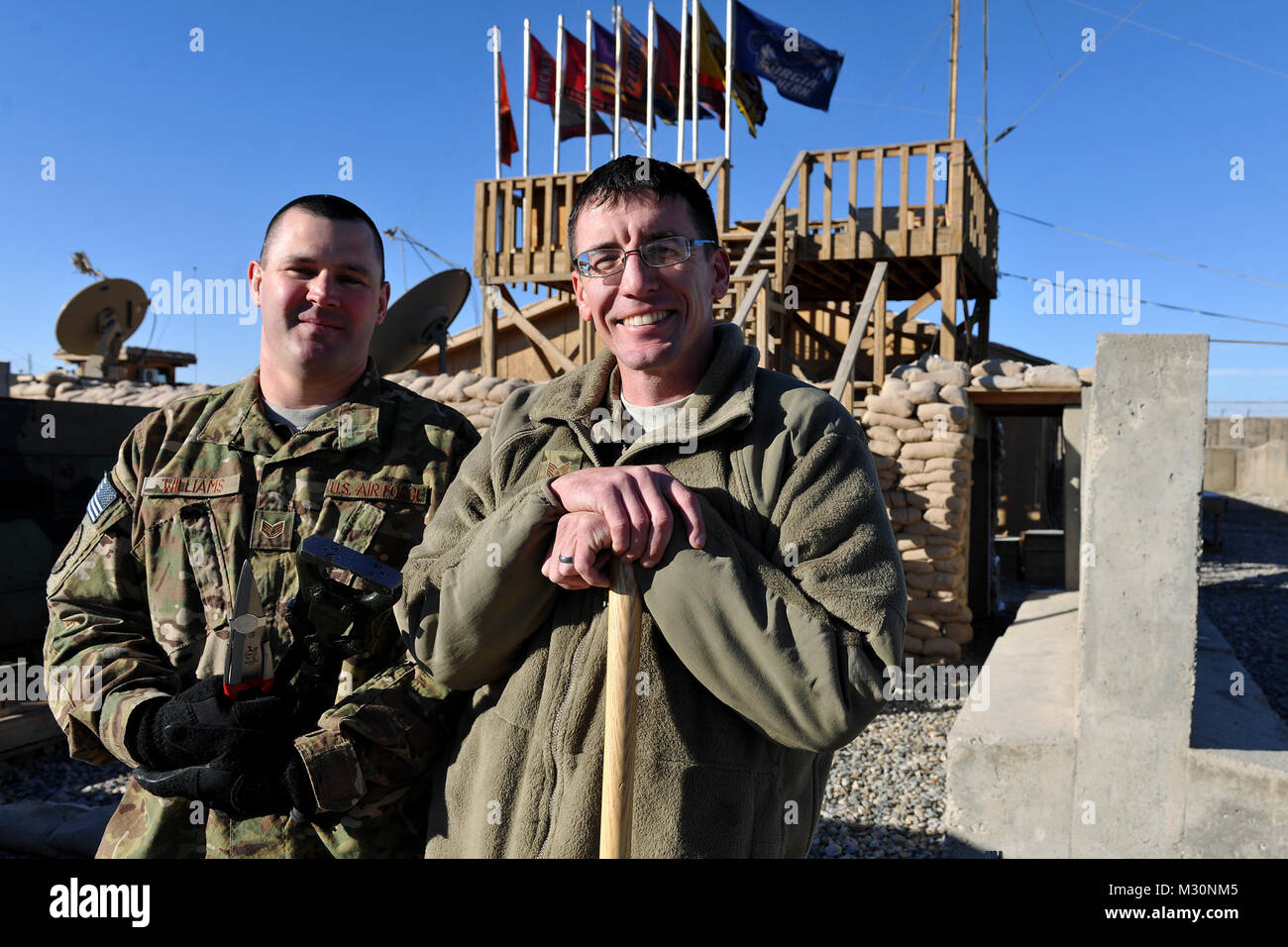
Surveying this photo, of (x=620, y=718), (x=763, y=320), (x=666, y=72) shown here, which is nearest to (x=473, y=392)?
(x=763, y=320)

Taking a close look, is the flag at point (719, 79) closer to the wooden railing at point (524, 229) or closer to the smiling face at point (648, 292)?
the wooden railing at point (524, 229)

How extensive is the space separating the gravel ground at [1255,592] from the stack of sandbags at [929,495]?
6.67 ft

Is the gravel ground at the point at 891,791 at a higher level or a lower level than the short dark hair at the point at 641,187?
lower

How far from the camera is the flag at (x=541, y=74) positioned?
13.2 m

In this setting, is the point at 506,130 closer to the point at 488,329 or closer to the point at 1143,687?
the point at 488,329

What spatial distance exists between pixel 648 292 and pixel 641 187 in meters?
0.18

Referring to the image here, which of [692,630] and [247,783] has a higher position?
[692,630]

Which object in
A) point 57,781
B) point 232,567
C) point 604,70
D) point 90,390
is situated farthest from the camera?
point 604,70

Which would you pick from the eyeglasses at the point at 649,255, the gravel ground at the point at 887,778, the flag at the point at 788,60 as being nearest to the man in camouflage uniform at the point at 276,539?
the eyeglasses at the point at 649,255

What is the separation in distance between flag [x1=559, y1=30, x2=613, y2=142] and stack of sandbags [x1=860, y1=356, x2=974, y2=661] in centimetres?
838

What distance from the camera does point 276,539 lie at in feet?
6.27

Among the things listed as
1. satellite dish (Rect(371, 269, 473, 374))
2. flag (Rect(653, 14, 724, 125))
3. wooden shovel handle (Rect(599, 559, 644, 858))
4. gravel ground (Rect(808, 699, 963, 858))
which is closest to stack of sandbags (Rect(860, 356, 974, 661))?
gravel ground (Rect(808, 699, 963, 858))

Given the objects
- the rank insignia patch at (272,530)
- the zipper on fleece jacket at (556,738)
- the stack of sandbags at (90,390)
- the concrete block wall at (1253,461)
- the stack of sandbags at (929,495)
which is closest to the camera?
the zipper on fleece jacket at (556,738)
